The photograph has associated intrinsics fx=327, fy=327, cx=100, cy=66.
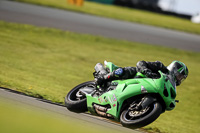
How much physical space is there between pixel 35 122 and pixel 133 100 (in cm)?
169

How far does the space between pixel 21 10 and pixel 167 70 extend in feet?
48.6

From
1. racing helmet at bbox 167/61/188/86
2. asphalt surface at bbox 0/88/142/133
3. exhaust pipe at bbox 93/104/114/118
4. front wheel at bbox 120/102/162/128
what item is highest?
racing helmet at bbox 167/61/188/86

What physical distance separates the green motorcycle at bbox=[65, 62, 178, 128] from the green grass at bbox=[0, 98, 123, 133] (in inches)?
16.0

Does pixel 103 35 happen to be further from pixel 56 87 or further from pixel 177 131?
pixel 177 131

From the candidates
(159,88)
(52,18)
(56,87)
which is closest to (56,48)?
(56,87)

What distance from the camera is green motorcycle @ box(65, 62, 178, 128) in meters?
5.22

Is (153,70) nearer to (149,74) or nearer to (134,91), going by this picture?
(149,74)

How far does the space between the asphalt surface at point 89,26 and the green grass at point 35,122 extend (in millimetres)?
11286

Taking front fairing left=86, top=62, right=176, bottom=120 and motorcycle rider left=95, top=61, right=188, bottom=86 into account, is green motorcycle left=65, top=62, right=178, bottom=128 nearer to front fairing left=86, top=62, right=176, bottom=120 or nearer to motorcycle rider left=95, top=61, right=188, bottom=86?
front fairing left=86, top=62, right=176, bottom=120

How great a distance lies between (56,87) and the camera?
27.0 ft

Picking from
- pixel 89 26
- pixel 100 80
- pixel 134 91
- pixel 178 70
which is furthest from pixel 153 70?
pixel 89 26

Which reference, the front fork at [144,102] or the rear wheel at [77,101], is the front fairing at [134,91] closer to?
the front fork at [144,102]

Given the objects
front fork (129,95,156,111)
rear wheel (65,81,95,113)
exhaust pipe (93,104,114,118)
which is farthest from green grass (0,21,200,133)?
front fork (129,95,156,111)

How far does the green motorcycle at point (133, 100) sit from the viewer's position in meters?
5.22
